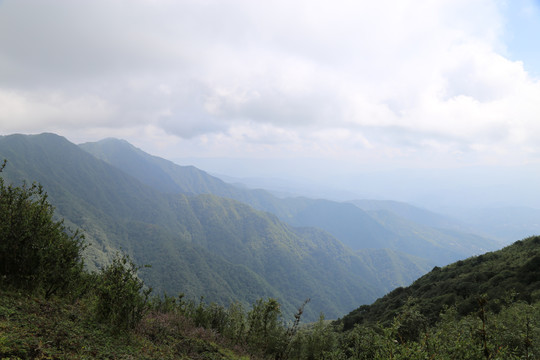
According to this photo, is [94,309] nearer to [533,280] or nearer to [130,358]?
[130,358]

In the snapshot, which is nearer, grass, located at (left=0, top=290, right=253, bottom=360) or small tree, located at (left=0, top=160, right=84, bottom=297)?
grass, located at (left=0, top=290, right=253, bottom=360)

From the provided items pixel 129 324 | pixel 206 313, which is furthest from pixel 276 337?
pixel 129 324

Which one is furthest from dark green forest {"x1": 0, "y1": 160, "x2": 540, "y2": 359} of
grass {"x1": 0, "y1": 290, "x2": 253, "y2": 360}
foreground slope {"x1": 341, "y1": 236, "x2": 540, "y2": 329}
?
foreground slope {"x1": 341, "y1": 236, "x2": 540, "y2": 329}

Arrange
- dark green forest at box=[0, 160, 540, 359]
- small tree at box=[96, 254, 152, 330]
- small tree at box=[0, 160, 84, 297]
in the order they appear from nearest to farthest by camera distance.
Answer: dark green forest at box=[0, 160, 540, 359], small tree at box=[0, 160, 84, 297], small tree at box=[96, 254, 152, 330]

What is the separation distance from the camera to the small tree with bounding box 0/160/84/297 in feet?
40.4

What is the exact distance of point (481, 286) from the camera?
27.9 m

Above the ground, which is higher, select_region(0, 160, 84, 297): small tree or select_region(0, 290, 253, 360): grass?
select_region(0, 160, 84, 297): small tree

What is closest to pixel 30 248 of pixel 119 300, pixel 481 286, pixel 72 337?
pixel 119 300

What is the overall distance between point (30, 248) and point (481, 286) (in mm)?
39323

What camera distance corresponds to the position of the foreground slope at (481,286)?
2397 centimetres

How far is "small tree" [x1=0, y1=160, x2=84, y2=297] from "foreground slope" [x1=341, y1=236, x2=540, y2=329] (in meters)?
24.7

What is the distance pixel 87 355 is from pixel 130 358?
172 centimetres

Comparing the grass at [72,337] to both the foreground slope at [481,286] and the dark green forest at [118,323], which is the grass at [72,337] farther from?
the foreground slope at [481,286]

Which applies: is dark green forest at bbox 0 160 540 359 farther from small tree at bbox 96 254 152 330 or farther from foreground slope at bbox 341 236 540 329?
foreground slope at bbox 341 236 540 329
